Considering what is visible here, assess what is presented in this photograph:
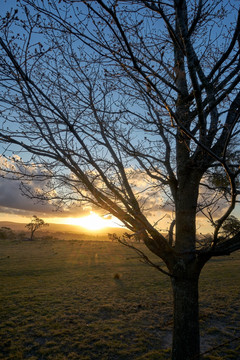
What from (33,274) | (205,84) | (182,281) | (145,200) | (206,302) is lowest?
(33,274)

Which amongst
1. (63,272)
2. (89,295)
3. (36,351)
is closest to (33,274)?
(63,272)

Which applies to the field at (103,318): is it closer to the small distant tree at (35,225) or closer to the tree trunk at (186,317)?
the tree trunk at (186,317)

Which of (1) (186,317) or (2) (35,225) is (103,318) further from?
(2) (35,225)

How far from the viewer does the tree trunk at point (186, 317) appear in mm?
3486

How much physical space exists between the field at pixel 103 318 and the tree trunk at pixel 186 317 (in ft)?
1.55

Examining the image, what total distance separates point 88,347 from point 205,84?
7414 millimetres

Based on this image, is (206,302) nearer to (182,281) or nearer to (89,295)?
(89,295)

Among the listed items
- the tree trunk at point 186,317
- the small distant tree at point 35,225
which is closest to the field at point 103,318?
the tree trunk at point 186,317

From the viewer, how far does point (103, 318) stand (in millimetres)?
8594

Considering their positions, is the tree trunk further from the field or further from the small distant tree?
the small distant tree

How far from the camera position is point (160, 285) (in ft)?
44.9

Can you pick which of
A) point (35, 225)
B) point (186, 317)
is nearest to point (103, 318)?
point (186, 317)

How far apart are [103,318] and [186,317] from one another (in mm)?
6316

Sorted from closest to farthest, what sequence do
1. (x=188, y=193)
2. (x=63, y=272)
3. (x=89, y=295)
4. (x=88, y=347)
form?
(x=188, y=193), (x=88, y=347), (x=89, y=295), (x=63, y=272)
